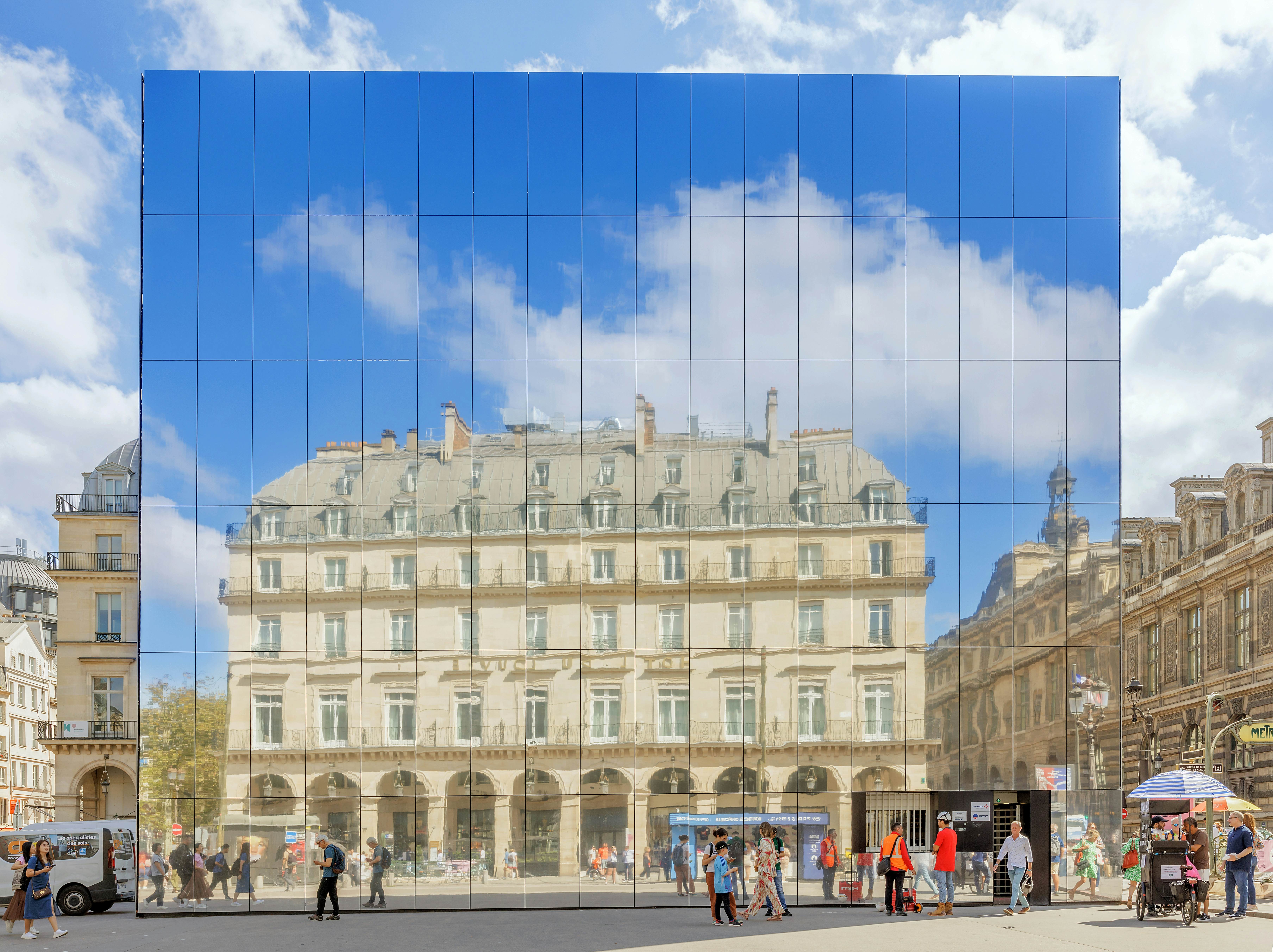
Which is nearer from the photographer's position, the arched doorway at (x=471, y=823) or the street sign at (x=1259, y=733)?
the arched doorway at (x=471, y=823)

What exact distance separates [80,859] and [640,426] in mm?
17359

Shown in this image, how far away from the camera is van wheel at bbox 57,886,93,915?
97.7 feet

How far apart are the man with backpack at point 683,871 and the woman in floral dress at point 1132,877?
9037 mm

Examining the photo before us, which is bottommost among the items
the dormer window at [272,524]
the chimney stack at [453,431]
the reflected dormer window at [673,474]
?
the dormer window at [272,524]

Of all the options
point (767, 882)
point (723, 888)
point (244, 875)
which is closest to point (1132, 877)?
point (767, 882)

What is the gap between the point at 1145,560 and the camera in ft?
232

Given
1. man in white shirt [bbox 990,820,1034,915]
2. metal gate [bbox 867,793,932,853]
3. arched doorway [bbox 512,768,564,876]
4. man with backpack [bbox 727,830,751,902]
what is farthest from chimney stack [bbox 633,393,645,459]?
man in white shirt [bbox 990,820,1034,915]

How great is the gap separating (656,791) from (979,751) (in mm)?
7089

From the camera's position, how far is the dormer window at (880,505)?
27.7 m

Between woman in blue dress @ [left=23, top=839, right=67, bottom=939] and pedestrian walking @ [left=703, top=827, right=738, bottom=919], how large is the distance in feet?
37.9

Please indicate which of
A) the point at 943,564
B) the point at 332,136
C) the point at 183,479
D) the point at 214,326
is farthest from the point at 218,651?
the point at 943,564

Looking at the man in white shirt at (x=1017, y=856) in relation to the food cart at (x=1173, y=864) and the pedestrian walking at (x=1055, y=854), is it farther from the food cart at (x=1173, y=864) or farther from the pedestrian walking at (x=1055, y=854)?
the pedestrian walking at (x=1055, y=854)

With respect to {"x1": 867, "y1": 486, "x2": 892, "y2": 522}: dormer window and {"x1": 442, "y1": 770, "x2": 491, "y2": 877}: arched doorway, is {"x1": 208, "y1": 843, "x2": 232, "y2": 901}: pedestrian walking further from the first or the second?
{"x1": 867, "y1": 486, "x2": 892, "y2": 522}: dormer window

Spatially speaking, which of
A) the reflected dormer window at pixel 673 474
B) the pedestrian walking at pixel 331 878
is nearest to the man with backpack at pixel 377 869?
the pedestrian walking at pixel 331 878
